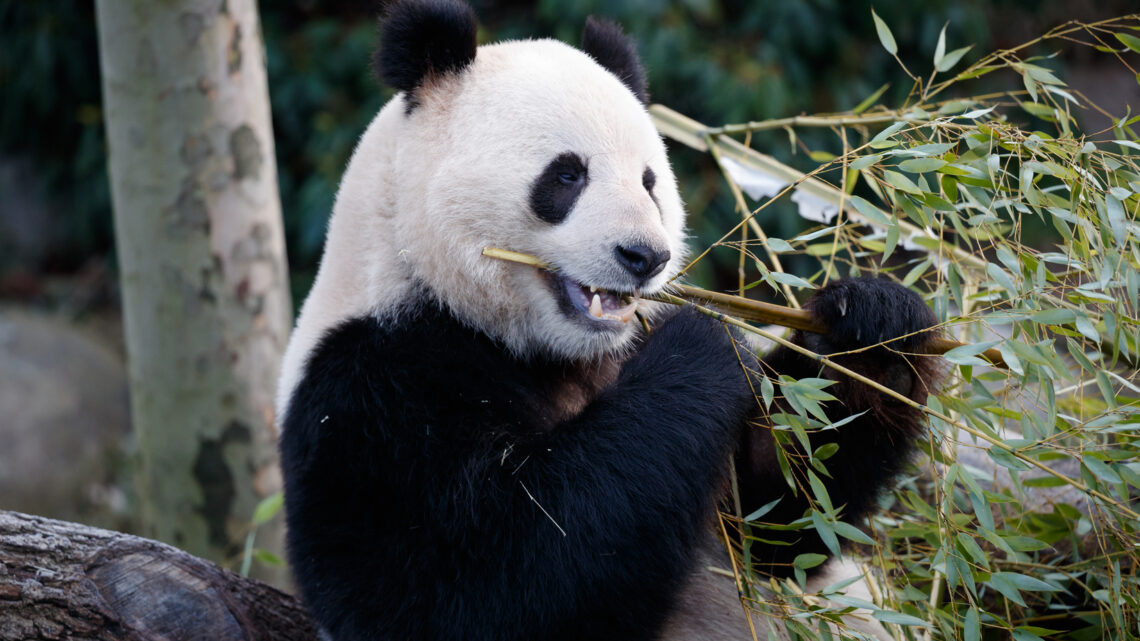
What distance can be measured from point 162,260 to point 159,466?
749 millimetres

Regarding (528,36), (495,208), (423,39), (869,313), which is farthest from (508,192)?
(528,36)

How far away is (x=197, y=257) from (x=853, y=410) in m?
2.29

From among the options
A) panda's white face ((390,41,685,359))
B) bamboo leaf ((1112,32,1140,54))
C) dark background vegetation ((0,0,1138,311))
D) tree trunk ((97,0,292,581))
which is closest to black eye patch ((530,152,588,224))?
panda's white face ((390,41,685,359))

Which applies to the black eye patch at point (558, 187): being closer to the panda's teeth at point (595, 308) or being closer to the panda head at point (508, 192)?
the panda head at point (508, 192)

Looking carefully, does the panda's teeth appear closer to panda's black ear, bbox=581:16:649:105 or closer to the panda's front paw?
the panda's front paw

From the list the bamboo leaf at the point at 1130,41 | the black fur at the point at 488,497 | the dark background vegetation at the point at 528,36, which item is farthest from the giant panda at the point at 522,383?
the dark background vegetation at the point at 528,36

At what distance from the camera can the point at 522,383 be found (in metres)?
2.20

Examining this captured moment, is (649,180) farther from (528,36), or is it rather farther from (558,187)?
(528,36)

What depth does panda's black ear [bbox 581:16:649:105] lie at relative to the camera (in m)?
2.49

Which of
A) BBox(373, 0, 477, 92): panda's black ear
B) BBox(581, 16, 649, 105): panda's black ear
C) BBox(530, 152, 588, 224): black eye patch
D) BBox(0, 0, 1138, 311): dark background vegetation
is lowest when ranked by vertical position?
BBox(0, 0, 1138, 311): dark background vegetation

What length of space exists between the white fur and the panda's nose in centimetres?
2


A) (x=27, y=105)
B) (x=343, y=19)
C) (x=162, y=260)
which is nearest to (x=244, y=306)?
(x=162, y=260)

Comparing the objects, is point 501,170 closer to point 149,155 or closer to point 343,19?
point 149,155

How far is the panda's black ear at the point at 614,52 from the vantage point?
2494mm
